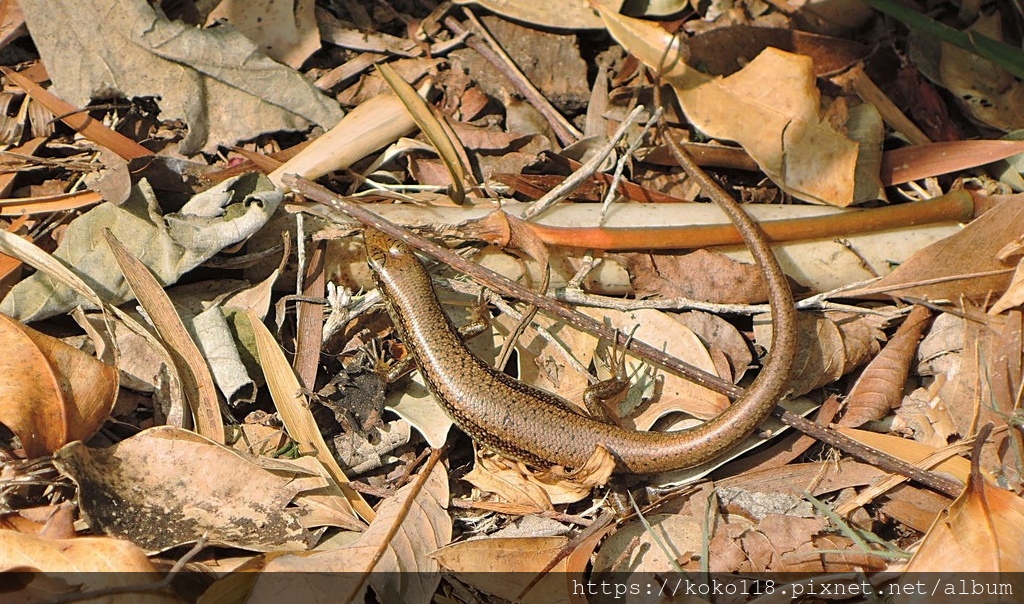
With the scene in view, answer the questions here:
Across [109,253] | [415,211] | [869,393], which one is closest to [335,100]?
[415,211]

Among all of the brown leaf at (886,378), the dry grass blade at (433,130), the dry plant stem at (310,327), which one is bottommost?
the brown leaf at (886,378)

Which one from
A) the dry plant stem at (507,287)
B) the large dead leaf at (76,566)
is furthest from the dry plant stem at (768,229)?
the large dead leaf at (76,566)

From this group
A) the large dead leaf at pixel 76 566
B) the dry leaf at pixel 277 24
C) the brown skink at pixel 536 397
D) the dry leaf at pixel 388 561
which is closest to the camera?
the large dead leaf at pixel 76 566

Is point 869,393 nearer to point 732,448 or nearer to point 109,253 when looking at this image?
point 732,448

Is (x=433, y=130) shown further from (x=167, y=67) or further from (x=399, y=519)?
(x=399, y=519)

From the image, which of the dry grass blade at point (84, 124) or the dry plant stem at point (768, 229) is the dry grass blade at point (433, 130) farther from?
the dry grass blade at point (84, 124)

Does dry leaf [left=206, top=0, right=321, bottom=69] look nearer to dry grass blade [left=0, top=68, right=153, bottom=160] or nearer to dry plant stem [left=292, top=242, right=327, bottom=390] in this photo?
dry grass blade [left=0, top=68, right=153, bottom=160]

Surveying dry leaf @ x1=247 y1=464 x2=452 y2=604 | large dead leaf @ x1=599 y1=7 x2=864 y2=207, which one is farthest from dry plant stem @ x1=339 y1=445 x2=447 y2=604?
large dead leaf @ x1=599 y1=7 x2=864 y2=207
